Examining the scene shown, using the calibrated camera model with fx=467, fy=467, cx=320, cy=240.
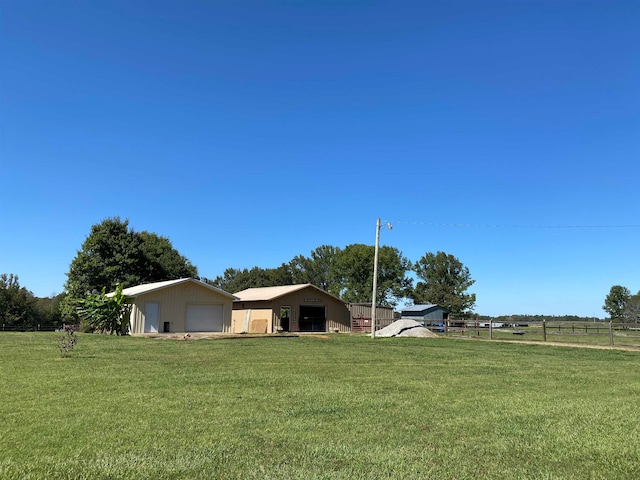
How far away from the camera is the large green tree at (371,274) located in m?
68.2

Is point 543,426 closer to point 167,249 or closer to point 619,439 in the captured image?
point 619,439

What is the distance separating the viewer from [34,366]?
9.62 metres

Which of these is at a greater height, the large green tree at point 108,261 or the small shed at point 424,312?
the large green tree at point 108,261

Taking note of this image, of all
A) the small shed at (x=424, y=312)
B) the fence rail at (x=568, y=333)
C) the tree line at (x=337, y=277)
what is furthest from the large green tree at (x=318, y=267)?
the fence rail at (x=568, y=333)

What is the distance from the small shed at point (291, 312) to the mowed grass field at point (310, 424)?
957 inches

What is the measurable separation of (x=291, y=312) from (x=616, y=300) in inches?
3425

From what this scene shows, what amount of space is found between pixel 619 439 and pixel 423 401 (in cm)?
244

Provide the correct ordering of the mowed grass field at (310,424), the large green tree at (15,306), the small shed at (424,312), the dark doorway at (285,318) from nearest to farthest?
the mowed grass field at (310,424), the dark doorway at (285,318), the small shed at (424,312), the large green tree at (15,306)

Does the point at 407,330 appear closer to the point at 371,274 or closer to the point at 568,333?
the point at 568,333

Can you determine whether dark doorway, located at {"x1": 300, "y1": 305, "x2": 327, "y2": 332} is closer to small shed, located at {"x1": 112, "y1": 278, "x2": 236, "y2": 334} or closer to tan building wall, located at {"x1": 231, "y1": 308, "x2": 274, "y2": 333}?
tan building wall, located at {"x1": 231, "y1": 308, "x2": 274, "y2": 333}

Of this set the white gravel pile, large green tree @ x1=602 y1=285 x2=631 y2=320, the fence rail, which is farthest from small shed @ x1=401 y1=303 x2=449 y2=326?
large green tree @ x1=602 y1=285 x2=631 y2=320

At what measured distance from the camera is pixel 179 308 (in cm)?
2786

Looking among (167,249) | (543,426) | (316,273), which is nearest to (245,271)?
(316,273)

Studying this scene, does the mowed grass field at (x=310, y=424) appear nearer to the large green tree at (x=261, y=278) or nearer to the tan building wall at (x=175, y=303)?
the tan building wall at (x=175, y=303)
